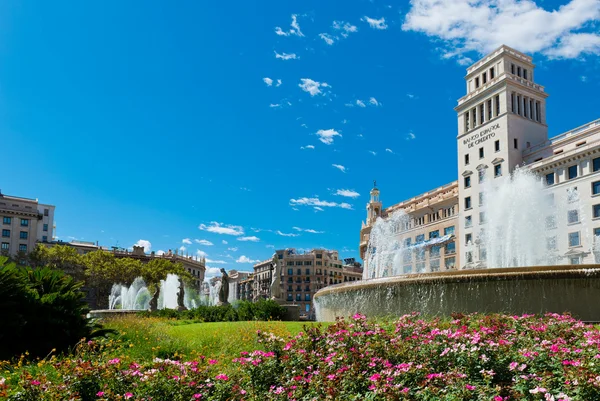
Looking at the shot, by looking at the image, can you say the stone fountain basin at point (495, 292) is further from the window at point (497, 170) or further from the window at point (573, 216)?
the window at point (497, 170)

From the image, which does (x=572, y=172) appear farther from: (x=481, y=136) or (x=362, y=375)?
(x=362, y=375)

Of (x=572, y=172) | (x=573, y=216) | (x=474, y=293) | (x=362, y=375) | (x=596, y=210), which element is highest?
(x=572, y=172)

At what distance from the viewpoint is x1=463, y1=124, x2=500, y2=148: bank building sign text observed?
2509 inches

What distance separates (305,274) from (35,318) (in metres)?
130

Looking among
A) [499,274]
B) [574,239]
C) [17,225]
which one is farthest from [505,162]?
[17,225]

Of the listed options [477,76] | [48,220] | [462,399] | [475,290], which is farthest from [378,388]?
[48,220]

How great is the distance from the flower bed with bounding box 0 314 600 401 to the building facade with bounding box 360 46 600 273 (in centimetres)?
4691

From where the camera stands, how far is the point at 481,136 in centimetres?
6556

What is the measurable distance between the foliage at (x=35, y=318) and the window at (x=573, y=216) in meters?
49.2

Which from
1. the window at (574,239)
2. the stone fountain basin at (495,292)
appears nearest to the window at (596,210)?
the window at (574,239)

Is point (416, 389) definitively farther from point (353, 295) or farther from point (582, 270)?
point (353, 295)

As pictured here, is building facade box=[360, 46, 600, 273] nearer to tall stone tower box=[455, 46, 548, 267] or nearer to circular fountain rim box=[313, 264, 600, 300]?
tall stone tower box=[455, 46, 548, 267]

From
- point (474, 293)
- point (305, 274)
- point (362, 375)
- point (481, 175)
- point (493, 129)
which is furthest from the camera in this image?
point (305, 274)

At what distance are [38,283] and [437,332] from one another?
31.9 ft
